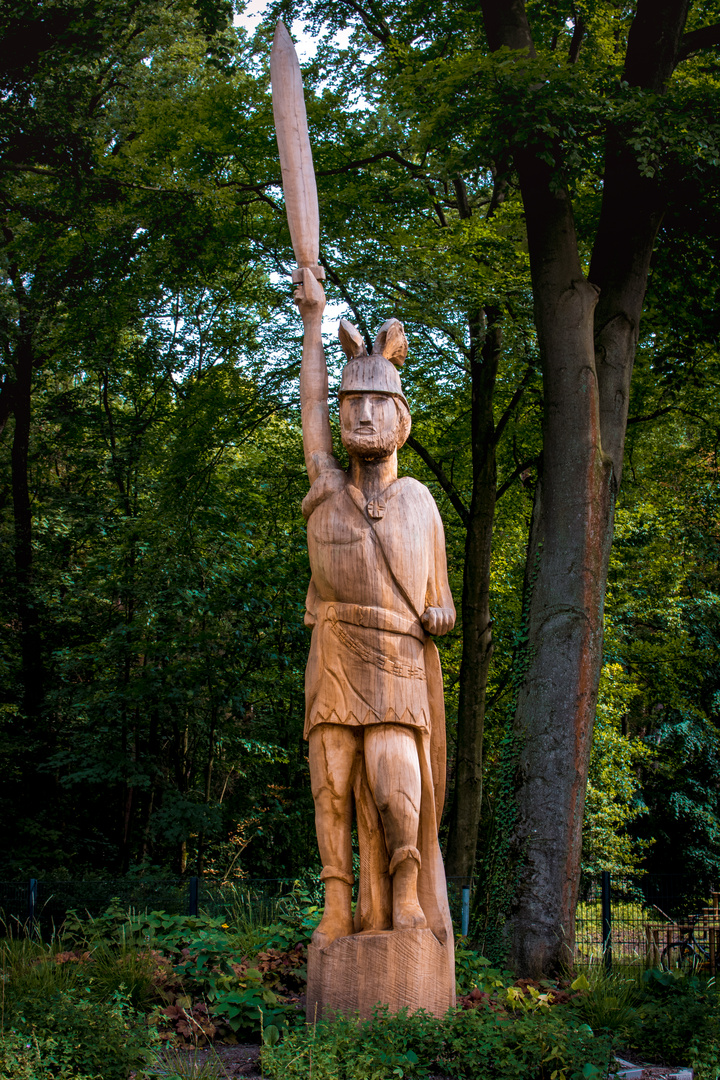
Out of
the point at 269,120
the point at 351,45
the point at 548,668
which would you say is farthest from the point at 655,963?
the point at 351,45

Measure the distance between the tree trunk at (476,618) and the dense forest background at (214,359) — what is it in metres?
0.18

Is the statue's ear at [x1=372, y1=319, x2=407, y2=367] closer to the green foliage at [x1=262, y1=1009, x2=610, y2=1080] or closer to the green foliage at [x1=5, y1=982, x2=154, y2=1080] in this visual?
the green foliage at [x1=262, y1=1009, x2=610, y2=1080]

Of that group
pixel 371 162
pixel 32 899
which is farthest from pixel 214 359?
pixel 32 899

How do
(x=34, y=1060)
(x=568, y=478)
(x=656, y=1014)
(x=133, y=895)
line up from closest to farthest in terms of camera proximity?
1. (x=34, y=1060)
2. (x=656, y=1014)
3. (x=568, y=478)
4. (x=133, y=895)

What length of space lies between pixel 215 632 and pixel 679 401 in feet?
24.8

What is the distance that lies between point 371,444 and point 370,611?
3.06ft

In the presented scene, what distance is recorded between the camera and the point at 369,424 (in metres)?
5.39

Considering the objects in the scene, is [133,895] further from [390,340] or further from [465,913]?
[390,340]

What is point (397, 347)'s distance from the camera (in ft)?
18.9

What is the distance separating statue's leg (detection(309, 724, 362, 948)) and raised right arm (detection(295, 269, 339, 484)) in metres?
1.50

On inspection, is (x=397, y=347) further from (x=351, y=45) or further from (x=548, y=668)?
(x=351, y=45)

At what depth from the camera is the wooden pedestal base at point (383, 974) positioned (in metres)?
4.86

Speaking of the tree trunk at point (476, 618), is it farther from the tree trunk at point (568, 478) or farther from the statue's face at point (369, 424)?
the statue's face at point (369, 424)

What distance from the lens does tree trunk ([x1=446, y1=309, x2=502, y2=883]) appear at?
41.8 ft
